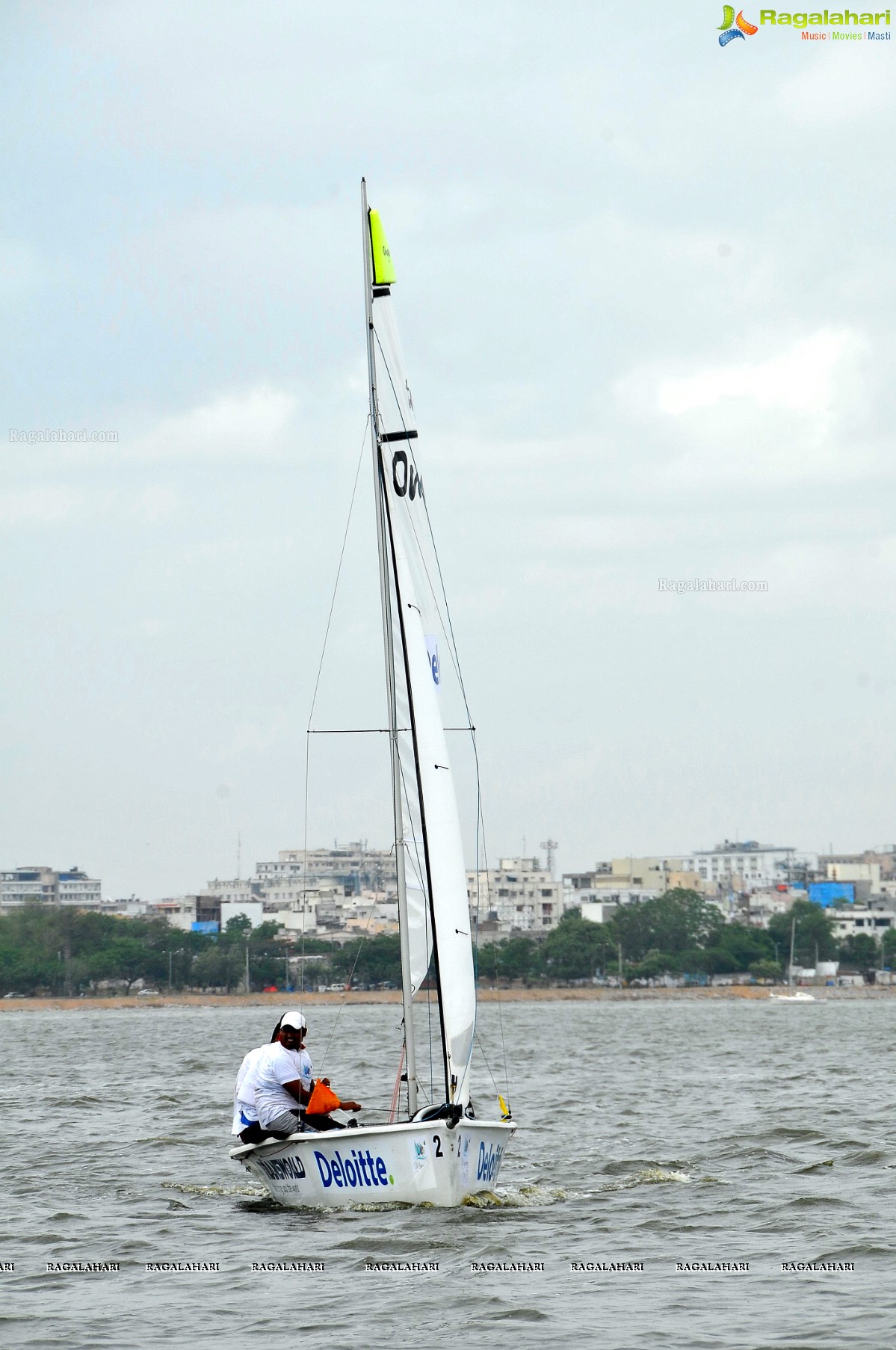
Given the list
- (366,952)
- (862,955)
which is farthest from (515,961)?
(862,955)

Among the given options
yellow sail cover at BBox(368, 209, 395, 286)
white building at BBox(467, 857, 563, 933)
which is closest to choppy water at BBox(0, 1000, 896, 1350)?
yellow sail cover at BBox(368, 209, 395, 286)

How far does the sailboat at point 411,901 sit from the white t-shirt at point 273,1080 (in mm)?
315

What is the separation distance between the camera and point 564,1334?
10.7m

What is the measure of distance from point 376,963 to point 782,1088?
9709cm

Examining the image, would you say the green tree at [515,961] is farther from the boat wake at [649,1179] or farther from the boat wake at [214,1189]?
the boat wake at [214,1189]

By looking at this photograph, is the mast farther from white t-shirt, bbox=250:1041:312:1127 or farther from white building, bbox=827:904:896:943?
white building, bbox=827:904:896:943

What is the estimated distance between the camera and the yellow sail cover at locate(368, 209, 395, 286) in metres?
15.9

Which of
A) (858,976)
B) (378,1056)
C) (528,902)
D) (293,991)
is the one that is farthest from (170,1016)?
(528,902)

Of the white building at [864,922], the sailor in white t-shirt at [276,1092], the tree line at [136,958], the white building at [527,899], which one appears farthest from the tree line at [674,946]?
the sailor in white t-shirt at [276,1092]

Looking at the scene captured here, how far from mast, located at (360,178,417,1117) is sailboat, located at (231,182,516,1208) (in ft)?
0.04

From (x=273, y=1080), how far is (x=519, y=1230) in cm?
259

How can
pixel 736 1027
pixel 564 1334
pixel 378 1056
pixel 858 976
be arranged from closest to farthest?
pixel 564 1334, pixel 378 1056, pixel 736 1027, pixel 858 976

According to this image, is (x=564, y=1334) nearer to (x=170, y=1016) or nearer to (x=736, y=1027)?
(x=736, y=1027)

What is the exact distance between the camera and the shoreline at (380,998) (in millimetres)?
129750
